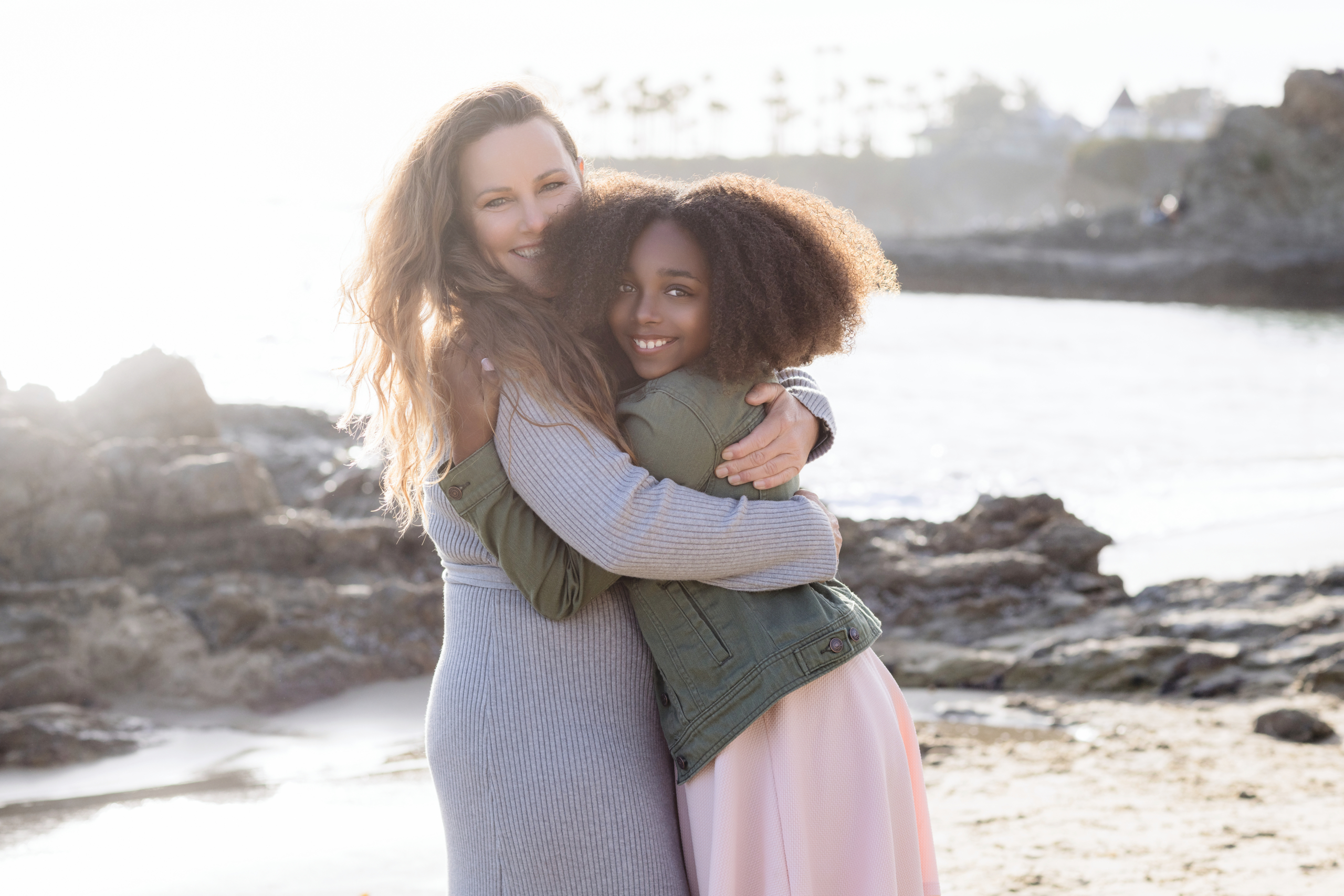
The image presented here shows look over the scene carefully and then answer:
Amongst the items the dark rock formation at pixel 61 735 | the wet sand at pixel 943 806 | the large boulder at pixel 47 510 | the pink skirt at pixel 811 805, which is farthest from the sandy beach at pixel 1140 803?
the large boulder at pixel 47 510

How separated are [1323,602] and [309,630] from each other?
14.8 ft

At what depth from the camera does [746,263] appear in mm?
1852

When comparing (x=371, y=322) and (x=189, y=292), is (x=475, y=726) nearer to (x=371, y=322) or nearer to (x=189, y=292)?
(x=371, y=322)

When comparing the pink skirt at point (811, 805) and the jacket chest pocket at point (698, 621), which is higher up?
the jacket chest pocket at point (698, 621)

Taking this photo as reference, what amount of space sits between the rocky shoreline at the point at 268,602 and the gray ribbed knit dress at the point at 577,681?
2.82m

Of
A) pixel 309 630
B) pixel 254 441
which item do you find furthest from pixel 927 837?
pixel 254 441

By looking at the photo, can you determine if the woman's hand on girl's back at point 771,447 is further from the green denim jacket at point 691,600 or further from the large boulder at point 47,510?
the large boulder at point 47,510

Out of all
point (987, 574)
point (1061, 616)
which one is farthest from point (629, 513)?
point (987, 574)

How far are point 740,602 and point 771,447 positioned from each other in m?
0.25

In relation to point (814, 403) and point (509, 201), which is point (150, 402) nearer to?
point (509, 201)

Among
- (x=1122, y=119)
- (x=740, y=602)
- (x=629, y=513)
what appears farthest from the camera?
(x=1122, y=119)

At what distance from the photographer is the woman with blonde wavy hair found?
1.73 meters

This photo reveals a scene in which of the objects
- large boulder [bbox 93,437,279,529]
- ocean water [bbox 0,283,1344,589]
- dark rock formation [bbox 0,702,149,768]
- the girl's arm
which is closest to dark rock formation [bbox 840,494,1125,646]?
ocean water [bbox 0,283,1344,589]

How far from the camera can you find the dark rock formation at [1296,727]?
418 centimetres
